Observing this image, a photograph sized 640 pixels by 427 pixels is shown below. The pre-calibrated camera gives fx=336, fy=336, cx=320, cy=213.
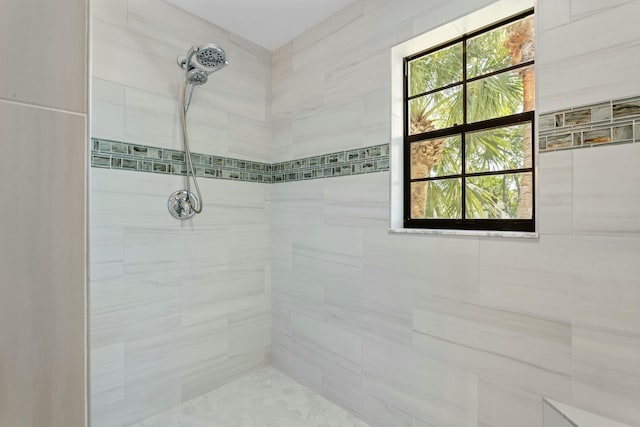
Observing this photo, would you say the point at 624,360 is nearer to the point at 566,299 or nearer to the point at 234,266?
the point at 566,299

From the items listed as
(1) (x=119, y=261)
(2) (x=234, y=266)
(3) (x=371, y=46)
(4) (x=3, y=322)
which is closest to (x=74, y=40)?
(4) (x=3, y=322)

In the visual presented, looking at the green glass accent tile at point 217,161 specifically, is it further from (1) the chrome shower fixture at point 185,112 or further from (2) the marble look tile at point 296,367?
(2) the marble look tile at point 296,367

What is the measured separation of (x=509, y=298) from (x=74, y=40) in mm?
1533

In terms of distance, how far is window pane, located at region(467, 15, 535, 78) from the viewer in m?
1.46

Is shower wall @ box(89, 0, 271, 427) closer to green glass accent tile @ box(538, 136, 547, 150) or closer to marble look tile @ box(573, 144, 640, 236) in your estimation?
green glass accent tile @ box(538, 136, 547, 150)

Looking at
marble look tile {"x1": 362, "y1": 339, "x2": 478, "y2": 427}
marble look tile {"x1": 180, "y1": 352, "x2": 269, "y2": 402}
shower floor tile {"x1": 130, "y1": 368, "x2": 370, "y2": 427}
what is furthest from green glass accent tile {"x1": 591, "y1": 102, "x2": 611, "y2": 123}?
marble look tile {"x1": 180, "y1": 352, "x2": 269, "y2": 402}

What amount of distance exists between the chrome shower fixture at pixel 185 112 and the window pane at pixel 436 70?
100 cm

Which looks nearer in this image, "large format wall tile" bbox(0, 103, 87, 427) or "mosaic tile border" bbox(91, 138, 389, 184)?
"large format wall tile" bbox(0, 103, 87, 427)

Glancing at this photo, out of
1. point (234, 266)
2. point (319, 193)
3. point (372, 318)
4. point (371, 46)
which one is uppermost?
point (371, 46)

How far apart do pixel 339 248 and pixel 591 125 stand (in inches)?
49.5

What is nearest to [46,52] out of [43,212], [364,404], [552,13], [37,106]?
[37,106]

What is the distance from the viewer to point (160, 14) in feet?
6.20

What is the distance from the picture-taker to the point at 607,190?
1134 millimetres

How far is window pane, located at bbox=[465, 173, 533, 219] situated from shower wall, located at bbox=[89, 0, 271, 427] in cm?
138
